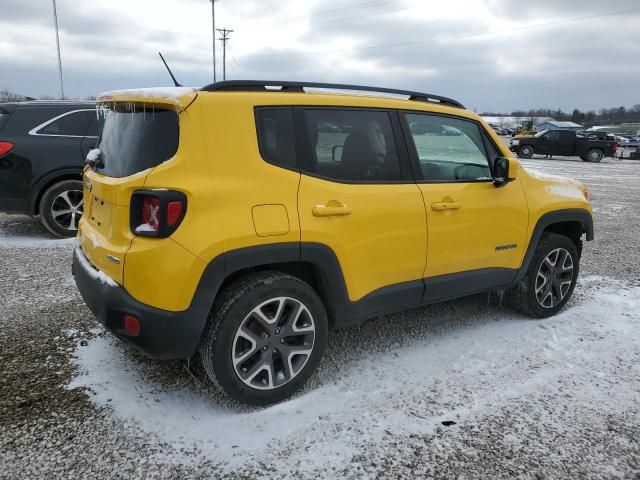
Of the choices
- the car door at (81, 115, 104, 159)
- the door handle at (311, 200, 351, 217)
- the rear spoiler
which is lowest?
the door handle at (311, 200, 351, 217)

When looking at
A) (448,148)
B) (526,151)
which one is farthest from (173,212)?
(526,151)

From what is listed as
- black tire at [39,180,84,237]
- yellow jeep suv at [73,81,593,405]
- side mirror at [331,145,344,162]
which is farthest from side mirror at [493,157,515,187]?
black tire at [39,180,84,237]

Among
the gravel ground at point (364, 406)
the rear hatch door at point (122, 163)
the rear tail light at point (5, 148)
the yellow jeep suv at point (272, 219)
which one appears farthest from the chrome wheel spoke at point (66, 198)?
the rear hatch door at point (122, 163)

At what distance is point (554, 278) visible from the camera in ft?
14.4

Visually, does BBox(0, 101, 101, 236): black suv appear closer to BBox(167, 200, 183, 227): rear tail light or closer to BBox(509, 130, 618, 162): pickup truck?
BBox(167, 200, 183, 227): rear tail light

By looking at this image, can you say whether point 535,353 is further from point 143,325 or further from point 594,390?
point 143,325

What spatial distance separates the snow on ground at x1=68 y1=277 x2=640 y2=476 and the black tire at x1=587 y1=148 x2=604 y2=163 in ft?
89.4

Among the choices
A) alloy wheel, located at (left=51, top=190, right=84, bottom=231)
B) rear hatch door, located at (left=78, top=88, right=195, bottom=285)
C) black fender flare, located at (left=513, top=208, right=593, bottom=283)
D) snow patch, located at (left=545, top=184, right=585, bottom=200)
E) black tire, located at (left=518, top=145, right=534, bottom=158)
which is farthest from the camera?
black tire, located at (left=518, top=145, right=534, bottom=158)

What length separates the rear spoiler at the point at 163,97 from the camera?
2658mm

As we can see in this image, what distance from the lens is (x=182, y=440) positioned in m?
2.64

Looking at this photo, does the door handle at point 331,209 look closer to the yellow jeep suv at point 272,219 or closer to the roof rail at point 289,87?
the yellow jeep suv at point 272,219

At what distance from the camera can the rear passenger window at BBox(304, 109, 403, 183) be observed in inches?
119

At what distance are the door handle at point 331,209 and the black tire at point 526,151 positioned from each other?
28392 millimetres

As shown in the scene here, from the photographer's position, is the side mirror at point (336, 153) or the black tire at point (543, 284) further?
the black tire at point (543, 284)
